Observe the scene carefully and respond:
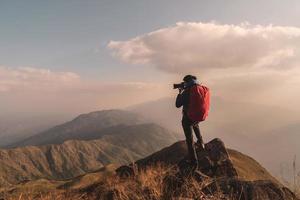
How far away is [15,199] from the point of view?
8.23 metres

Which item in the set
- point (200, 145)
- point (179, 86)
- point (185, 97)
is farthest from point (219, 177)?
point (200, 145)

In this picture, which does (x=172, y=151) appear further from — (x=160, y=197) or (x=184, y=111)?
(x=160, y=197)

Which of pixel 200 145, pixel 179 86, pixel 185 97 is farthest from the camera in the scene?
pixel 200 145

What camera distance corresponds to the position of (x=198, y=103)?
1264cm

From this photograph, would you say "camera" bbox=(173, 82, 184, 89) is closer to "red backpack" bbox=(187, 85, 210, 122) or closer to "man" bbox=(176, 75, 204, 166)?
"man" bbox=(176, 75, 204, 166)

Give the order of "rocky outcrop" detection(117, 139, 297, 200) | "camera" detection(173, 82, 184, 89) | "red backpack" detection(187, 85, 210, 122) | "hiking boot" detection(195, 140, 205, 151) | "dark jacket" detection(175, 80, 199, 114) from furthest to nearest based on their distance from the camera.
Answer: "hiking boot" detection(195, 140, 205, 151)
"camera" detection(173, 82, 184, 89)
"dark jacket" detection(175, 80, 199, 114)
"red backpack" detection(187, 85, 210, 122)
"rocky outcrop" detection(117, 139, 297, 200)

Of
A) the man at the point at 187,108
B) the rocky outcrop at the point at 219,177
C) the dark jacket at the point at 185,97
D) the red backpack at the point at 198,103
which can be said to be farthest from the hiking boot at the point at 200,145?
the dark jacket at the point at 185,97

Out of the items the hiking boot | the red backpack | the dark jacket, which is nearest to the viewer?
the red backpack

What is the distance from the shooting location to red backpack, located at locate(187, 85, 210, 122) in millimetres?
12570

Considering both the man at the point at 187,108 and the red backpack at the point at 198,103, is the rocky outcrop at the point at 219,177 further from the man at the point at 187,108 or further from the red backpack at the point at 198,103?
the red backpack at the point at 198,103

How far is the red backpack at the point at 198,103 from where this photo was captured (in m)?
12.6

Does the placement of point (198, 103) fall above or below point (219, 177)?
above

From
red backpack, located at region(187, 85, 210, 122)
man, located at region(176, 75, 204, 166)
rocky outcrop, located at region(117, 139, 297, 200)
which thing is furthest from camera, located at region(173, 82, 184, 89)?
rocky outcrop, located at region(117, 139, 297, 200)

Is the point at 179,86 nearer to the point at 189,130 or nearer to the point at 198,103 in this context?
the point at 198,103
